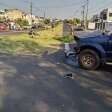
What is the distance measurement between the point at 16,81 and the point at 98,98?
2.82m

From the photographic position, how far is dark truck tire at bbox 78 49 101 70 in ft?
39.3

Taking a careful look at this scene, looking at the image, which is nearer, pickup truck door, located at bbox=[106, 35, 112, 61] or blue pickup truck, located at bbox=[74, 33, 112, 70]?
pickup truck door, located at bbox=[106, 35, 112, 61]

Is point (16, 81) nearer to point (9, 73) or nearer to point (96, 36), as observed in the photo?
point (9, 73)

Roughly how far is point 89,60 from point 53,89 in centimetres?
419

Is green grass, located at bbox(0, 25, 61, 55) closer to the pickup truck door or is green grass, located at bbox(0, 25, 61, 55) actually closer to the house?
the pickup truck door

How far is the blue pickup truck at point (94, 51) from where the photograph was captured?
1181 centimetres

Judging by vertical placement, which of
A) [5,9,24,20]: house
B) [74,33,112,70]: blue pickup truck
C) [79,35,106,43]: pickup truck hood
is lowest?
[5,9,24,20]: house

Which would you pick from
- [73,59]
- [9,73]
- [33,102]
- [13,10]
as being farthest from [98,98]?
[13,10]

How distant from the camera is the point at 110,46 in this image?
1168 cm

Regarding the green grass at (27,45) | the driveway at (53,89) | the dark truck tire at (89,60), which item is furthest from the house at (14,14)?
the driveway at (53,89)

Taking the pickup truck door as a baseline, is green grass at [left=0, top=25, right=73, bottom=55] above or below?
below

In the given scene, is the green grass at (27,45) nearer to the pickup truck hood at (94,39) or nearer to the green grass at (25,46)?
the green grass at (25,46)

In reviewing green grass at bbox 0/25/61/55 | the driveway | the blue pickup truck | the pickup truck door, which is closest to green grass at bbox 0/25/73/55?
green grass at bbox 0/25/61/55

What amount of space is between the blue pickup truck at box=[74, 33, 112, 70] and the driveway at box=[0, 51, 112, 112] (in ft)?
1.19
